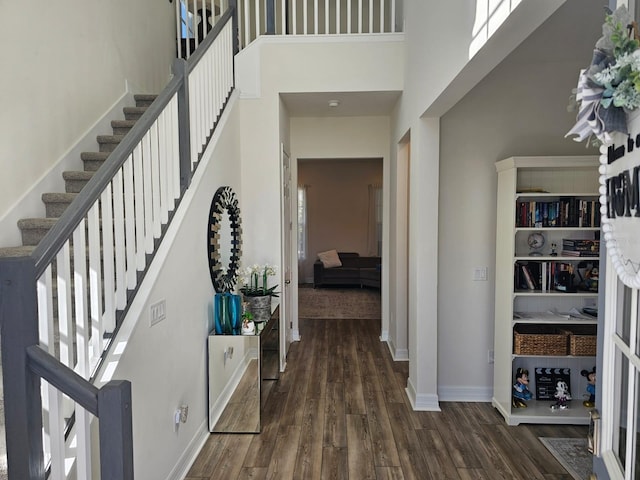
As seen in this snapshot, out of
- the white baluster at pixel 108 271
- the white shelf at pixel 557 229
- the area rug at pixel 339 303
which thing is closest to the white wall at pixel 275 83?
the white shelf at pixel 557 229

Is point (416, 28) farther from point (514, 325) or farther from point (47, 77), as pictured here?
point (47, 77)

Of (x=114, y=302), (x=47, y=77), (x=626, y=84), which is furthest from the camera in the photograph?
(x=47, y=77)

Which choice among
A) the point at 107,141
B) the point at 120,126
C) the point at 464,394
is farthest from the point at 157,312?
the point at 464,394

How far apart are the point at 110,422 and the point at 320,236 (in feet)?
28.1

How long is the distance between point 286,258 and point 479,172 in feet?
7.44

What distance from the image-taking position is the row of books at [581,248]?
3.04 meters

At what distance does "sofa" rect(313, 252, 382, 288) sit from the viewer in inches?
328

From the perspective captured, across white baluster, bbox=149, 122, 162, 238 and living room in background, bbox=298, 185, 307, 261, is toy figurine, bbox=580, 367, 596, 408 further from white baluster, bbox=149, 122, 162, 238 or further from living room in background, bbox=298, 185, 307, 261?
living room in background, bbox=298, 185, 307, 261

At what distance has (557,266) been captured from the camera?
10.3 feet

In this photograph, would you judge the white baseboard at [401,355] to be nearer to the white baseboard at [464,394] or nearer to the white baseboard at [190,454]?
the white baseboard at [464,394]

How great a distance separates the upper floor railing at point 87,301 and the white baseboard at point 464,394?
264cm

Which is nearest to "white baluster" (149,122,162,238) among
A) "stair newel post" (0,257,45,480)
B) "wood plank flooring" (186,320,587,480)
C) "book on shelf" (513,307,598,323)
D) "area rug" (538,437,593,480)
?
"stair newel post" (0,257,45,480)

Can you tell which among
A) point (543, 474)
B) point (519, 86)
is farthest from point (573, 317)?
point (519, 86)

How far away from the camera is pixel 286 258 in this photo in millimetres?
4609
